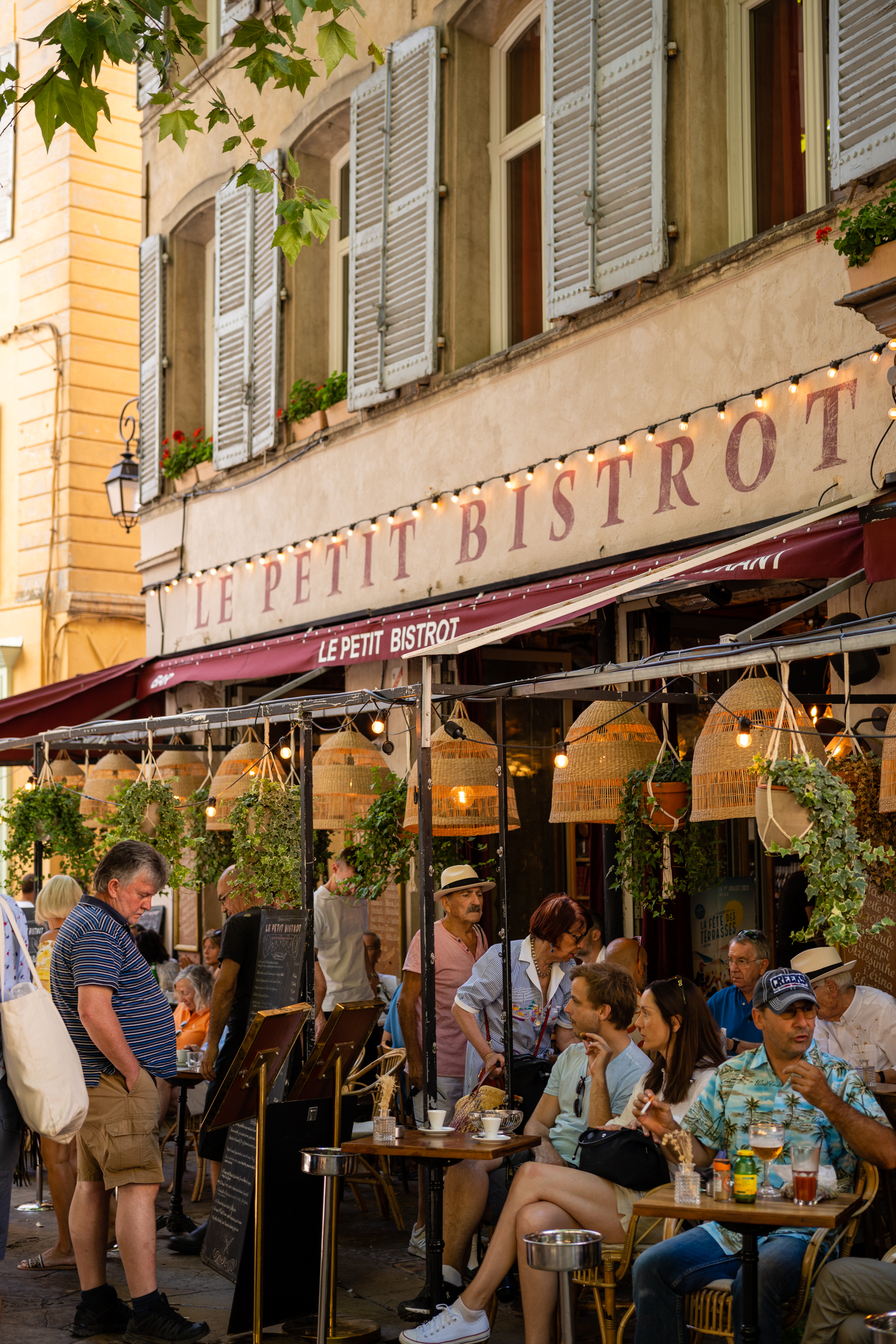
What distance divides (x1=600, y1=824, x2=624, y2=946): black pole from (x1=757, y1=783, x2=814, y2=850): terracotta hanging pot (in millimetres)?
3514

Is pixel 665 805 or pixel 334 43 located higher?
pixel 334 43

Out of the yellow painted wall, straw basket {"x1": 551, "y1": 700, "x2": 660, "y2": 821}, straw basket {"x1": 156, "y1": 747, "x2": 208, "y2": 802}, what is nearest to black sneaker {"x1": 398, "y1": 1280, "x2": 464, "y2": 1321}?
straw basket {"x1": 551, "y1": 700, "x2": 660, "y2": 821}

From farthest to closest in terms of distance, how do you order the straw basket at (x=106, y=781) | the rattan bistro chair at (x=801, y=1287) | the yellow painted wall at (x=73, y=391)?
the yellow painted wall at (x=73, y=391) < the straw basket at (x=106, y=781) < the rattan bistro chair at (x=801, y=1287)

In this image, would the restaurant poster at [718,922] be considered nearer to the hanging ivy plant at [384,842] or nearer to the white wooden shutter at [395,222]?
the hanging ivy plant at [384,842]

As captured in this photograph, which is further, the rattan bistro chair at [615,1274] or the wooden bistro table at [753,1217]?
the rattan bistro chair at [615,1274]

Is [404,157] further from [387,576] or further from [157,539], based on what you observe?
[157,539]

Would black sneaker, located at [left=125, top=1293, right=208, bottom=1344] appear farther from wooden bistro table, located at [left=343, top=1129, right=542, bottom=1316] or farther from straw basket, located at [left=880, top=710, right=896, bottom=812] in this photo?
straw basket, located at [left=880, top=710, right=896, bottom=812]

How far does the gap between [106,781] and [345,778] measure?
2932mm

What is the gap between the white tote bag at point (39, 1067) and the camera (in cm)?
441

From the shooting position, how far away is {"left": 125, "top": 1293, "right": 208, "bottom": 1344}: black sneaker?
213 inches

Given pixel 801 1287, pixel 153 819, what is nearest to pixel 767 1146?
pixel 801 1287

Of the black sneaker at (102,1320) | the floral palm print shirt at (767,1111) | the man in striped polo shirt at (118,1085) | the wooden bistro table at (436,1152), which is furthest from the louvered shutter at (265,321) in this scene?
the floral palm print shirt at (767,1111)

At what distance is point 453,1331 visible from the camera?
518 centimetres

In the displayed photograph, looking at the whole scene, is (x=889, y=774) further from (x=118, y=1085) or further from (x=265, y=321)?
(x=265, y=321)
